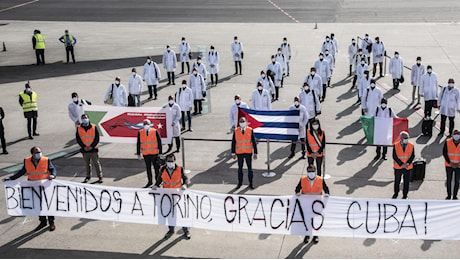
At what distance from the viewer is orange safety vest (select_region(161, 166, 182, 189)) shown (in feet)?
41.7

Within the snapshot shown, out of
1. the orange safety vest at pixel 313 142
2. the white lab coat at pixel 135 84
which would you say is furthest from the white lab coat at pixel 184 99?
the orange safety vest at pixel 313 142

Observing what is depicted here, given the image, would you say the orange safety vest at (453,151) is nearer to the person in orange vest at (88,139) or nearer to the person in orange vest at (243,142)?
the person in orange vest at (243,142)

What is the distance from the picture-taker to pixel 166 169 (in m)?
12.8

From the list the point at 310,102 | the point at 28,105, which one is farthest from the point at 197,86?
the point at 28,105

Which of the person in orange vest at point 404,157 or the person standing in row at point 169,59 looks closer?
the person in orange vest at point 404,157

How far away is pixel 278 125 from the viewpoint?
1734cm

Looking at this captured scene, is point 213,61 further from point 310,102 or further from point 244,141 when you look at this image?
point 244,141

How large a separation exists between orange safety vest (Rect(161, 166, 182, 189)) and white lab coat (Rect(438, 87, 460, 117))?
1085 centimetres

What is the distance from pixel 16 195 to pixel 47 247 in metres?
1.55

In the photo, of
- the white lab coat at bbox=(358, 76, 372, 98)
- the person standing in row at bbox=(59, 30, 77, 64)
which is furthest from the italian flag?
the person standing in row at bbox=(59, 30, 77, 64)

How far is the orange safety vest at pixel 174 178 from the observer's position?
12.7 m

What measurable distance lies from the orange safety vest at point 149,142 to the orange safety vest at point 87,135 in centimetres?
143

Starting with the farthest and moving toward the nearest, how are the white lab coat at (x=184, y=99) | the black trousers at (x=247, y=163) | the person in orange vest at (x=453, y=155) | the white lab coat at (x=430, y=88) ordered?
the white lab coat at (x=430, y=88), the white lab coat at (x=184, y=99), the black trousers at (x=247, y=163), the person in orange vest at (x=453, y=155)

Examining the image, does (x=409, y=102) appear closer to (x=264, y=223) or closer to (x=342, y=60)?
(x=342, y=60)
